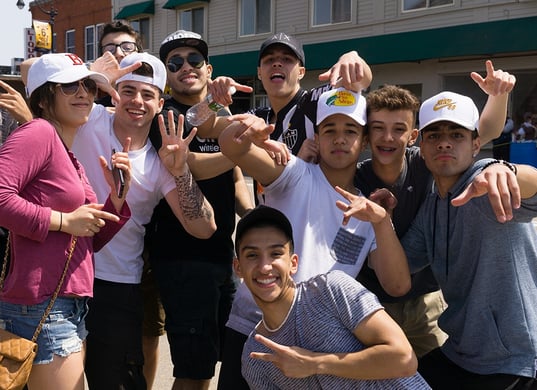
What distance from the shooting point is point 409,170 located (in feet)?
11.0

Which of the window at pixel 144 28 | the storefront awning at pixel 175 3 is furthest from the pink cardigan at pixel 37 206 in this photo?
the window at pixel 144 28

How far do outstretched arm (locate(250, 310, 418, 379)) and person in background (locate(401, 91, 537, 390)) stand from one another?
555 millimetres

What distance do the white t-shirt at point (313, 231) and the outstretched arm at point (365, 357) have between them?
485 millimetres

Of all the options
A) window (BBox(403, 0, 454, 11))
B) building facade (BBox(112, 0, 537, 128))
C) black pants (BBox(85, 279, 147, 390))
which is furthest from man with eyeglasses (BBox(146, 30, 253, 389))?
window (BBox(403, 0, 454, 11))

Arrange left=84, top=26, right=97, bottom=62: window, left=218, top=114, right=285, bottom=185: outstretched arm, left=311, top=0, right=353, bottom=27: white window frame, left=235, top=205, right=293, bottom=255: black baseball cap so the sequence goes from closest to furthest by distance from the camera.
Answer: left=235, top=205, right=293, bottom=255: black baseball cap < left=218, top=114, right=285, bottom=185: outstretched arm < left=311, top=0, right=353, bottom=27: white window frame < left=84, top=26, right=97, bottom=62: window

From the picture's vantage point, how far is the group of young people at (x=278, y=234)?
256 cm

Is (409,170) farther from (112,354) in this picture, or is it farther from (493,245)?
(112,354)

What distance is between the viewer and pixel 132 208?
333 cm

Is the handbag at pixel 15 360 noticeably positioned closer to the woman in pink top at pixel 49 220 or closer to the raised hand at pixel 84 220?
the woman in pink top at pixel 49 220

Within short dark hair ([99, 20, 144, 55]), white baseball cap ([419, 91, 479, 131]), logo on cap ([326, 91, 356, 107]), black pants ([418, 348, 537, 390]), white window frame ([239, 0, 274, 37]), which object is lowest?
black pants ([418, 348, 537, 390])

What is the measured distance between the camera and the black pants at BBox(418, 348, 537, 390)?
272cm

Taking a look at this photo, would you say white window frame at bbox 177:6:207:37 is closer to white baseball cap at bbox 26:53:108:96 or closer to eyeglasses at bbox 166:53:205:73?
eyeglasses at bbox 166:53:205:73

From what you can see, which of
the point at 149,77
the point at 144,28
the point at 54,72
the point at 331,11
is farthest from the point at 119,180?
the point at 144,28

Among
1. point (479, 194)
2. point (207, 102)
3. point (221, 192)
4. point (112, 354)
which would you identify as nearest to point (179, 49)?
point (207, 102)
